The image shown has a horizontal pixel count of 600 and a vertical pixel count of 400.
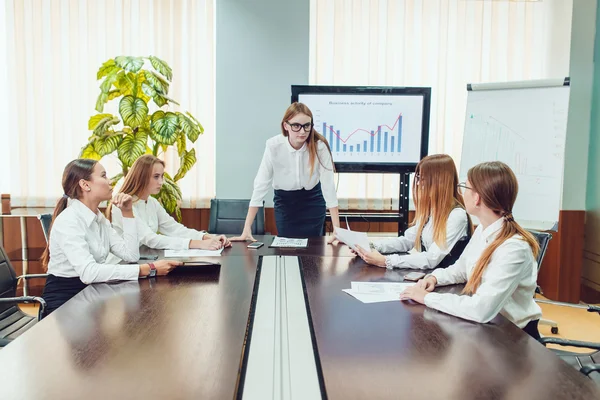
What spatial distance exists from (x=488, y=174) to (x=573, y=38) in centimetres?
321

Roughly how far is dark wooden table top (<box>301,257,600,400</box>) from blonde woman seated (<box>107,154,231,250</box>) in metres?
1.14

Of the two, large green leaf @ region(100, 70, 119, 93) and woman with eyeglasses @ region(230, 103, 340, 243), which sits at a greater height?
large green leaf @ region(100, 70, 119, 93)

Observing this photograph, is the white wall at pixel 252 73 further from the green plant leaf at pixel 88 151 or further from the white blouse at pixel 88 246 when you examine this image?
the white blouse at pixel 88 246

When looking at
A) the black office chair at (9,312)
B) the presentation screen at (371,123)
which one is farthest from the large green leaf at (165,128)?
the black office chair at (9,312)

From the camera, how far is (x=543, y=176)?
3.38 m

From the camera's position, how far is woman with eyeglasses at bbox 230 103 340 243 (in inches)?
111

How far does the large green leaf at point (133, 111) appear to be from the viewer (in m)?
3.61

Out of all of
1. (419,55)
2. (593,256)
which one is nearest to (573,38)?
(419,55)

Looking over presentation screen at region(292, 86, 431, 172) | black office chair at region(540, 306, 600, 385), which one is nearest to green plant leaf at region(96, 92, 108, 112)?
presentation screen at region(292, 86, 431, 172)

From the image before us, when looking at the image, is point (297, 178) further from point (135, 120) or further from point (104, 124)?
point (104, 124)

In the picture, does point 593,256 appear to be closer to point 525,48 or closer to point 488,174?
point 525,48

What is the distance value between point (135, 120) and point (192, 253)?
162cm

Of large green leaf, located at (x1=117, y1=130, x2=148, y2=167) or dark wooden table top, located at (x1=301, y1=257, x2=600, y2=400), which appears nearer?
dark wooden table top, located at (x1=301, y1=257, x2=600, y2=400)

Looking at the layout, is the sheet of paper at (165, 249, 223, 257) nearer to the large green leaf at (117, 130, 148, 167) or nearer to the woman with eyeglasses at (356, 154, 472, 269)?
the woman with eyeglasses at (356, 154, 472, 269)
